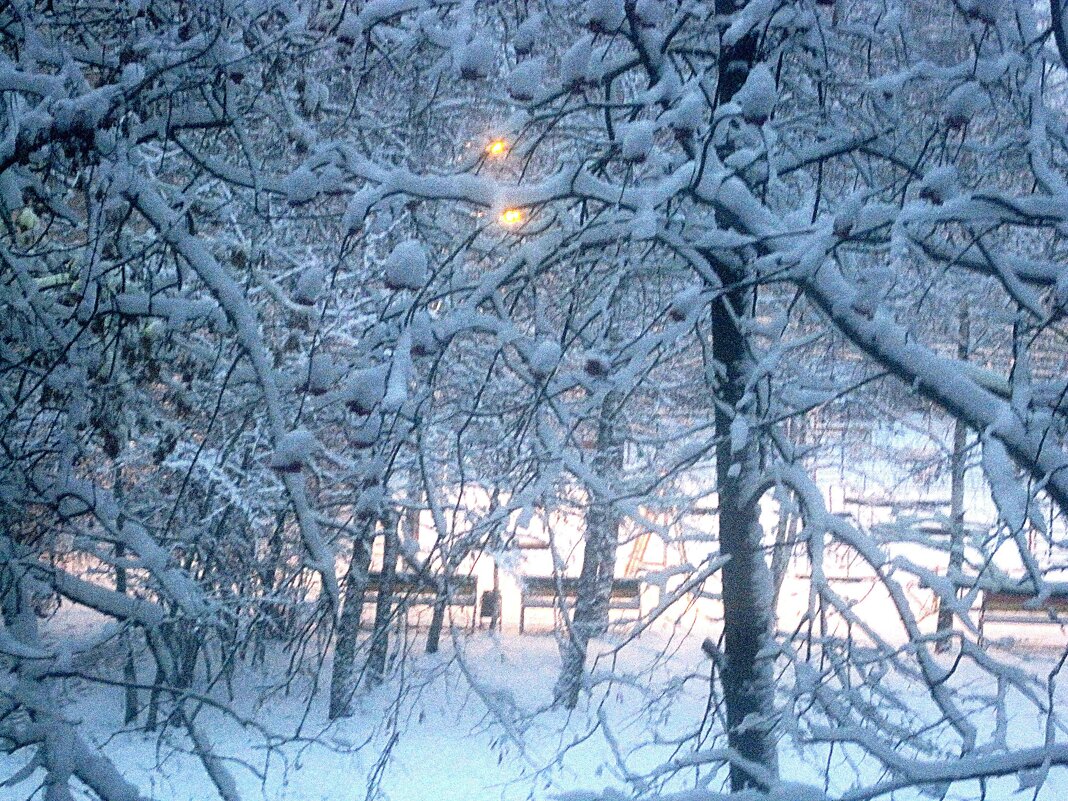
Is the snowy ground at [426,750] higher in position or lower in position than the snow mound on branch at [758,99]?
lower

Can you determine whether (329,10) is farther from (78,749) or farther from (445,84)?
(78,749)

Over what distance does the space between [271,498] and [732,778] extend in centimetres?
479

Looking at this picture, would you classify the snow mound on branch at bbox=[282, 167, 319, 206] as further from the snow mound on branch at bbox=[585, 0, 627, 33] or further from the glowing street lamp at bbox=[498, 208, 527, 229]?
the snow mound on branch at bbox=[585, 0, 627, 33]

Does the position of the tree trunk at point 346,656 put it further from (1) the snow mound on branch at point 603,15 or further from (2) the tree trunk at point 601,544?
(1) the snow mound on branch at point 603,15

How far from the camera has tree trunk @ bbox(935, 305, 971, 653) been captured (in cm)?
461

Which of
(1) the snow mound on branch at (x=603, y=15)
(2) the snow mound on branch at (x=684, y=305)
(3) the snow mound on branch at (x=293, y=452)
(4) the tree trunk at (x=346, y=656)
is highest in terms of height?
(1) the snow mound on branch at (x=603, y=15)

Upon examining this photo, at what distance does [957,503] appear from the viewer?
10664 mm

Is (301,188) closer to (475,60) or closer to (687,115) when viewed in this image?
(475,60)

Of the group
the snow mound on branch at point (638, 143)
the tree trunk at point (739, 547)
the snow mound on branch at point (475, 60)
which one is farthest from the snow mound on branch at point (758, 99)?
the tree trunk at point (739, 547)

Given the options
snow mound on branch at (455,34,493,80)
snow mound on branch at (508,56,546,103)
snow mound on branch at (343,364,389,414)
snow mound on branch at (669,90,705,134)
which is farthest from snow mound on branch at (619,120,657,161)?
snow mound on branch at (343,364,389,414)

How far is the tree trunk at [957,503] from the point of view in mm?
4613

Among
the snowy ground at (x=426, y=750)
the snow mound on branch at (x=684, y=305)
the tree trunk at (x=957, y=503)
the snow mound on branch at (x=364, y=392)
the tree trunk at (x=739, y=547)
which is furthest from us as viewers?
the snowy ground at (x=426, y=750)

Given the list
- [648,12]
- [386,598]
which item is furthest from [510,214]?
[386,598]

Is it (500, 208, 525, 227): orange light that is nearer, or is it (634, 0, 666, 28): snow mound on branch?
(634, 0, 666, 28): snow mound on branch
